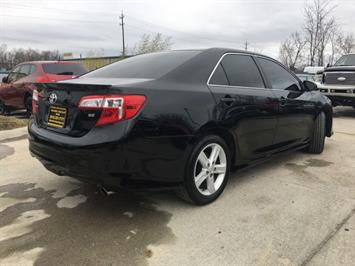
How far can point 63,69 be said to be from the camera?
28.6 ft

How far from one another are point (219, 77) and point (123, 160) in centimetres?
137

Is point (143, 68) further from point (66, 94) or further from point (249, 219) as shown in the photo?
point (249, 219)

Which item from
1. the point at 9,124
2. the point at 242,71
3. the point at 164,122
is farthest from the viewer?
the point at 9,124

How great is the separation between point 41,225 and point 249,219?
70.2 inches

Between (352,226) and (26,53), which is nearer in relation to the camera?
(352,226)

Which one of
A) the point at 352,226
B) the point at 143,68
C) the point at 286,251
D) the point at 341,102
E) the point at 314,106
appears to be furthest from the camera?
the point at 341,102

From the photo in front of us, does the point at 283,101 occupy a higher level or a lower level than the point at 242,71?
lower

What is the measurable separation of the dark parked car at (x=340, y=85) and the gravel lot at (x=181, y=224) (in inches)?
253

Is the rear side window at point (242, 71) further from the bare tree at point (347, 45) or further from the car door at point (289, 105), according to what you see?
the bare tree at point (347, 45)

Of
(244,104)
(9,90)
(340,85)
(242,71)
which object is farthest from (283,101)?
(9,90)

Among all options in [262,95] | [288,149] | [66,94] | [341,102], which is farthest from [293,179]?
[341,102]

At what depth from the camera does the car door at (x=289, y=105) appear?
413 cm

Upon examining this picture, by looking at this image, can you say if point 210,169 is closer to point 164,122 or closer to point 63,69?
point 164,122

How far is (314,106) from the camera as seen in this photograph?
4.94m
